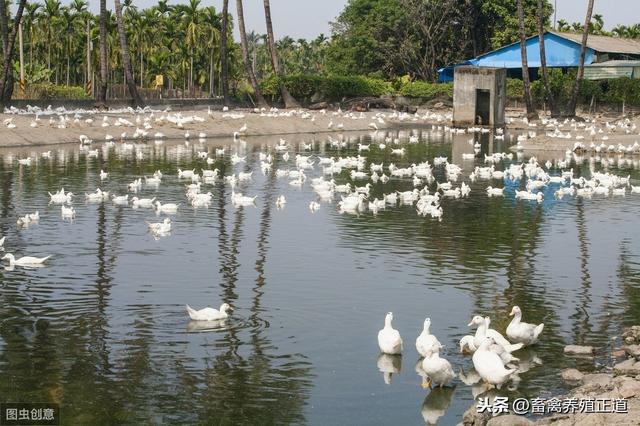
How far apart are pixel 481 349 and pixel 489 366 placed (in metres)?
0.30

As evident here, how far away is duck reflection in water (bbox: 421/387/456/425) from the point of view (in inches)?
537

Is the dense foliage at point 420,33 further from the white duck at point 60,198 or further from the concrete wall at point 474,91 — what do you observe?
the white duck at point 60,198

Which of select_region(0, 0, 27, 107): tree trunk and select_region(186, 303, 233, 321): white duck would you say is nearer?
A: select_region(186, 303, 233, 321): white duck

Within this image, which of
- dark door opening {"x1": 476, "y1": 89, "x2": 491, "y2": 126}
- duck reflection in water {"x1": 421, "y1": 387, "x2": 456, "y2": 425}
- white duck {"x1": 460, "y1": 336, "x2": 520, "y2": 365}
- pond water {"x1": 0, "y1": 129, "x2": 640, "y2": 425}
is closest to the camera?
duck reflection in water {"x1": 421, "y1": 387, "x2": 456, "y2": 425}

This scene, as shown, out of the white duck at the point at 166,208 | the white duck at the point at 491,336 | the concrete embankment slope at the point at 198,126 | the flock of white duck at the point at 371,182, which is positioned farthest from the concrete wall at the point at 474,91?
the white duck at the point at 491,336

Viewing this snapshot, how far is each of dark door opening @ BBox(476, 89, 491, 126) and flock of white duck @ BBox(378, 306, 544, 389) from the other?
5463cm

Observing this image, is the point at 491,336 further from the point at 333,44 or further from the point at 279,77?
the point at 333,44

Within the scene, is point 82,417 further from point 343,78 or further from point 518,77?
point 518,77

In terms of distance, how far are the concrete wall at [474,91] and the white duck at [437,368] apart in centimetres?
5548

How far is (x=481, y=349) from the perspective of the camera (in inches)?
577

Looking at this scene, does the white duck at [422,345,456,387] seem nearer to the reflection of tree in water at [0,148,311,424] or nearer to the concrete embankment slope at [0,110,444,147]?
the reflection of tree in water at [0,148,311,424]

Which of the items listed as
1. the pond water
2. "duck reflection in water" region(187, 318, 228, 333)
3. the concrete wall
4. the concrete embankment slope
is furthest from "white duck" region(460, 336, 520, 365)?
the concrete wall

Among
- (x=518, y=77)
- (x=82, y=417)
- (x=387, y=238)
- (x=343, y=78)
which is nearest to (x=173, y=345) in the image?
(x=82, y=417)

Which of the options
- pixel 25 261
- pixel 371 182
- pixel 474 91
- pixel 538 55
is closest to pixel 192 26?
pixel 538 55
